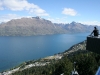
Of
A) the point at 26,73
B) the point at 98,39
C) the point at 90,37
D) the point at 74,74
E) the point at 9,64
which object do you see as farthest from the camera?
the point at 9,64

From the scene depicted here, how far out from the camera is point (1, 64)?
429 ft

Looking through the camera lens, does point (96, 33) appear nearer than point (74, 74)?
Yes

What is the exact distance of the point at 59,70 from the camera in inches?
1379

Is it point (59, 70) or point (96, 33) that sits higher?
point (96, 33)

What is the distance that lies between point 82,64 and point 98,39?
3003 centimetres

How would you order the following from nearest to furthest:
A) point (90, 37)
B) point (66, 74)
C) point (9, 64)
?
point (90, 37)
point (66, 74)
point (9, 64)

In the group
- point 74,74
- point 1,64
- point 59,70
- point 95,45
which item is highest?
point 95,45

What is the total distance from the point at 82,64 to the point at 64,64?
3.54 m

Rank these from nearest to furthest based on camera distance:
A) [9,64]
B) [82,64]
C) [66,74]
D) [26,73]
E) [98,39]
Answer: [98,39]
[66,74]
[82,64]
[26,73]
[9,64]

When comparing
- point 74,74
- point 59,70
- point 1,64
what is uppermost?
point 74,74

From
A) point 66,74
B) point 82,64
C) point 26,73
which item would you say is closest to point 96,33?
point 66,74

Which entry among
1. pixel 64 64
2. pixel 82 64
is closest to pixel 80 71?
pixel 82 64

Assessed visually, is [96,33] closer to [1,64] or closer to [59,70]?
[59,70]

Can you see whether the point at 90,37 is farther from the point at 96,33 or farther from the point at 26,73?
the point at 26,73
